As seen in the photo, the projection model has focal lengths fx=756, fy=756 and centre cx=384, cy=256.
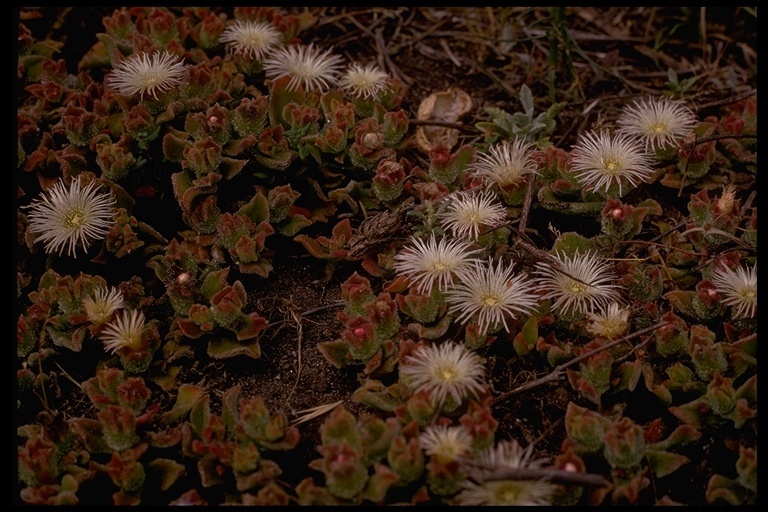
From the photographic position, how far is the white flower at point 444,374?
6.70 feet

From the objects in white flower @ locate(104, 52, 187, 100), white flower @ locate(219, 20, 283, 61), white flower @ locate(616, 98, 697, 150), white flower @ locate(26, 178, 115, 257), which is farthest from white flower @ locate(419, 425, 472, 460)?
white flower @ locate(219, 20, 283, 61)

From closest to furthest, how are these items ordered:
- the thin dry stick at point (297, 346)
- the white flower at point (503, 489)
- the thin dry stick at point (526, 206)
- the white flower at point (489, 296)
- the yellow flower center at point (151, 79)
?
the white flower at point (503, 489)
the white flower at point (489, 296)
the thin dry stick at point (297, 346)
the thin dry stick at point (526, 206)
the yellow flower center at point (151, 79)

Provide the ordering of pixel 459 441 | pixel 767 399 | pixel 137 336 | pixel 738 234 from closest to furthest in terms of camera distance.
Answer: pixel 459 441 → pixel 767 399 → pixel 137 336 → pixel 738 234

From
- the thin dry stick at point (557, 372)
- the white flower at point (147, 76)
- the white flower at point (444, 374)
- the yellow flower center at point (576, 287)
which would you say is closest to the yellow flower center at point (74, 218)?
the white flower at point (147, 76)

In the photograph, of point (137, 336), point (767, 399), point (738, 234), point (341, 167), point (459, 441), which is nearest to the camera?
point (459, 441)

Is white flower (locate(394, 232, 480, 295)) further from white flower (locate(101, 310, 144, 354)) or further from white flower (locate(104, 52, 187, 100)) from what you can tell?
white flower (locate(104, 52, 187, 100))

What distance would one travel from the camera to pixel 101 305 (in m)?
2.32

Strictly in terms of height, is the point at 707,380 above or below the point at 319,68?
below

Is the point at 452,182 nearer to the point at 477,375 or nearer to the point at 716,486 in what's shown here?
the point at 477,375

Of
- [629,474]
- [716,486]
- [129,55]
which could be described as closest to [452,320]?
[629,474]

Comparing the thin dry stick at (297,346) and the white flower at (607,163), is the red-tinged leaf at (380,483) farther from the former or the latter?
the white flower at (607,163)

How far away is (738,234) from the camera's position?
263cm

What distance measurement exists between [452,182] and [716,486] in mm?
1303

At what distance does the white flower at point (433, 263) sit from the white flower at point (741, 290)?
0.76 meters
